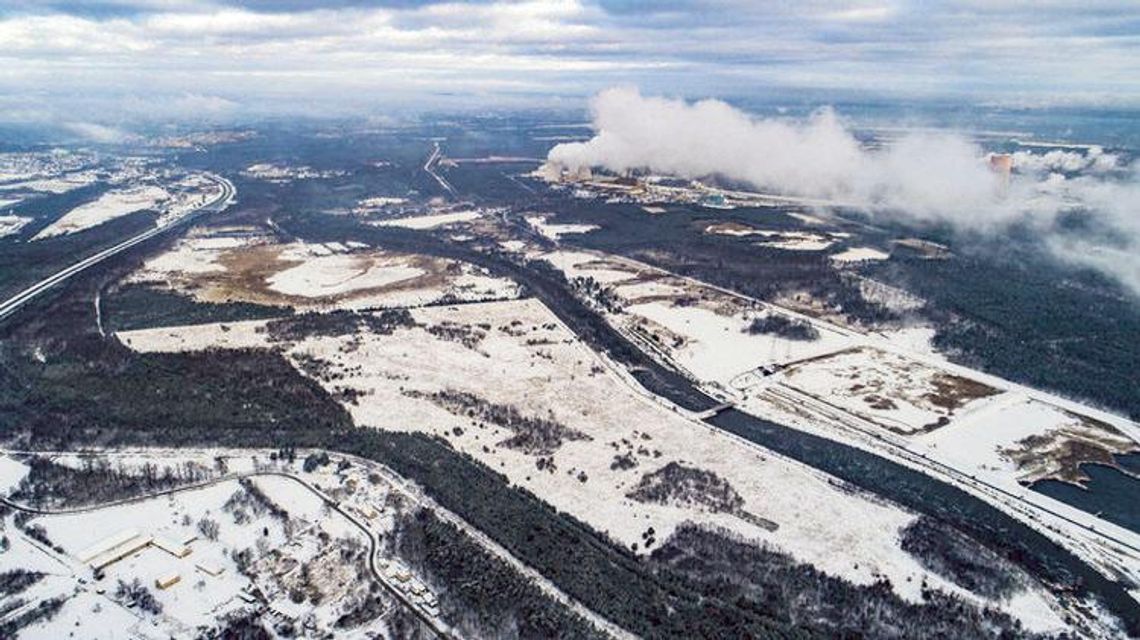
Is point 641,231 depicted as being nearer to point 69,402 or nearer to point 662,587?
point 69,402

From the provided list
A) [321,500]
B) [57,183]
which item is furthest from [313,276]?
[57,183]

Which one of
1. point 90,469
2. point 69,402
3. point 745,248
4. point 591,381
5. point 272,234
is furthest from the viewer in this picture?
point 272,234

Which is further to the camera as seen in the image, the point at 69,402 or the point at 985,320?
the point at 985,320

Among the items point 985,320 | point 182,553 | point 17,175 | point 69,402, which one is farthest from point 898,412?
point 17,175

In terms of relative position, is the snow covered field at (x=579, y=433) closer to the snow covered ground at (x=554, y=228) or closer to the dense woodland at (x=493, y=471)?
the dense woodland at (x=493, y=471)

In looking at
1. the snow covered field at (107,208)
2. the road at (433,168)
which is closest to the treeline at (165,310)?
the snow covered field at (107,208)

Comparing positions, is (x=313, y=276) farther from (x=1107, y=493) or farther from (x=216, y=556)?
(x=1107, y=493)
